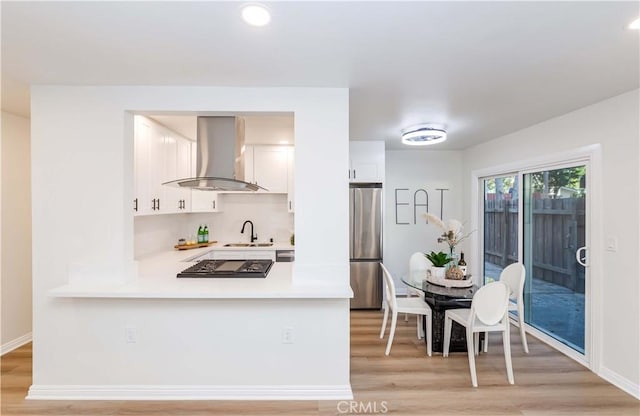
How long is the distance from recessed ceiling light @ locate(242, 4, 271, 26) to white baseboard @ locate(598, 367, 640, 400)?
3637mm

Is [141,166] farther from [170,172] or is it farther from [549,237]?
[549,237]

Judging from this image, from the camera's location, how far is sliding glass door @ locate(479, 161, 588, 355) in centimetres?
316

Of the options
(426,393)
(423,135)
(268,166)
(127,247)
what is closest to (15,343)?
(127,247)

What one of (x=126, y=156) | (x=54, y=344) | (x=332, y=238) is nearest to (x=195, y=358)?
(x=54, y=344)

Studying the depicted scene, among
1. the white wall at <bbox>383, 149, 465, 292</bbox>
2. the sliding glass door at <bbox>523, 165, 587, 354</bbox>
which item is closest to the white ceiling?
the sliding glass door at <bbox>523, 165, 587, 354</bbox>

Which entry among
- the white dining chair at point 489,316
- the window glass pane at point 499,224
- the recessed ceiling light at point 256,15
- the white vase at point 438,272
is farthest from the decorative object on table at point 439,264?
the recessed ceiling light at point 256,15

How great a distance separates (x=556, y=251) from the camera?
3.45 metres

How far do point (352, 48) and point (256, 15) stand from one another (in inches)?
23.1

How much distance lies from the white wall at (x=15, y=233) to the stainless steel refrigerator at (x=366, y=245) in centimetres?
371

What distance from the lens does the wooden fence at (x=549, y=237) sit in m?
3.19

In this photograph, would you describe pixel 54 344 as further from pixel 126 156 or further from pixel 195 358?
pixel 126 156

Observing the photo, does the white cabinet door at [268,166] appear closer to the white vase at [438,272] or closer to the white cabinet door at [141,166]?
the white cabinet door at [141,166]

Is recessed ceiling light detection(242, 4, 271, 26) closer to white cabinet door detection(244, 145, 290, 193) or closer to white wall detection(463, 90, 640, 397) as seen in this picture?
white wall detection(463, 90, 640, 397)

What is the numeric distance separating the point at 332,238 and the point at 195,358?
136 centimetres
